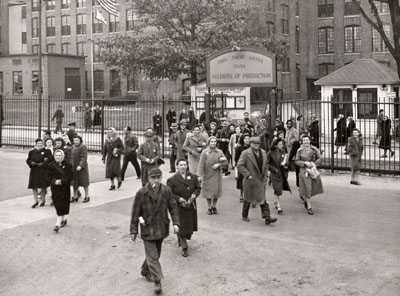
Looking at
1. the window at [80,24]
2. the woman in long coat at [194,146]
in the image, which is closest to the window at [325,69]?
the window at [80,24]

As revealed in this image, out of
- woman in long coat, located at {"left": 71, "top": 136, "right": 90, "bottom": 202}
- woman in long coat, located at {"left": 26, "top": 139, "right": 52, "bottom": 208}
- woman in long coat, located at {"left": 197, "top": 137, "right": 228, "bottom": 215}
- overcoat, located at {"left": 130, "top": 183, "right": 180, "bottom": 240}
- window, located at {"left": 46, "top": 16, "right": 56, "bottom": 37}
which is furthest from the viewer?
window, located at {"left": 46, "top": 16, "right": 56, "bottom": 37}

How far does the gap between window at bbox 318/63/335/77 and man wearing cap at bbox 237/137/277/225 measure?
4253 cm

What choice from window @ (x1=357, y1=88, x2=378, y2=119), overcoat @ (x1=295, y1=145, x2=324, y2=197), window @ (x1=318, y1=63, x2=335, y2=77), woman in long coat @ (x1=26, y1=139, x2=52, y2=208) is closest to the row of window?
window @ (x1=318, y1=63, x2=335, y2=77)

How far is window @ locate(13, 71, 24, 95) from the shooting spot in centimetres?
5209

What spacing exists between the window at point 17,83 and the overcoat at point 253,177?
145ft

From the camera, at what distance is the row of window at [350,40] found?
160ft

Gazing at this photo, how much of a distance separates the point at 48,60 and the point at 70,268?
42922 millimetres

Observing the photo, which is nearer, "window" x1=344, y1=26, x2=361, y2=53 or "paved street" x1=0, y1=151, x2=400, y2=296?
"paved street" x1=0, y1=151, x2=400, y2=296

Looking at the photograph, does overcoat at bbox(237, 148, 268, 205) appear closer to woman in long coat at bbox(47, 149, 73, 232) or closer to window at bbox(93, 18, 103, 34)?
woman in long coat at bbox(47, 149, 73, 232)

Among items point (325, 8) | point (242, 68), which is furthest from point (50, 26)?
point (242, 68)

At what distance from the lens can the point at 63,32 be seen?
199ft

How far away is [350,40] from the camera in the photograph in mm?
50656

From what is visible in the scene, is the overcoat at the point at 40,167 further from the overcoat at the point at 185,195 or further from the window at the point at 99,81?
the window at the point at 99,81

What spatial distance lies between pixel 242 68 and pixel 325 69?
116 ft
